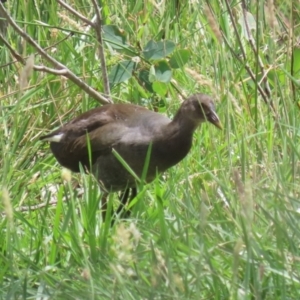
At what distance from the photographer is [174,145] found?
4.20m

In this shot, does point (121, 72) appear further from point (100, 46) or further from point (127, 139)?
point (127, 139)

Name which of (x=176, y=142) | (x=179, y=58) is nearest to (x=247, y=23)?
(x=179, y=58)

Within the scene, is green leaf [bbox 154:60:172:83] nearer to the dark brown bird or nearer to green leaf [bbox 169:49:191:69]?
green leaf [bbox 169:49:191:69]

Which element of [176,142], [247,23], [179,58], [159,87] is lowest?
[176,142]

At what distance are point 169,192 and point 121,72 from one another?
1270mm

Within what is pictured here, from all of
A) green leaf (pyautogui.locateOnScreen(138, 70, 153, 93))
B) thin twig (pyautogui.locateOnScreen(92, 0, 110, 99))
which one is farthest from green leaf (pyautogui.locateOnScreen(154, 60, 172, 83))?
thin twig (pyautogui.locateOnScreen(92, 0, 110, 99))

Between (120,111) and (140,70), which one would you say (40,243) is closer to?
(120,111)

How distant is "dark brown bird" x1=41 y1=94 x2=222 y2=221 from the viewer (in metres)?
4.19

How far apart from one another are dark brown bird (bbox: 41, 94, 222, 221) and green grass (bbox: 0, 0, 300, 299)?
101 mm

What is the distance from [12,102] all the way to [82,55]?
466 mm

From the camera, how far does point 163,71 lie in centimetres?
457

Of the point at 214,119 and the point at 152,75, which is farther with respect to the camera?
the point at 152,75

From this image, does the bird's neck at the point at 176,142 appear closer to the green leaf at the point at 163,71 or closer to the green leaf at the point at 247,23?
the green leaf at the point at 163,71

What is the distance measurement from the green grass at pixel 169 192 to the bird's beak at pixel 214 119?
0.04m
